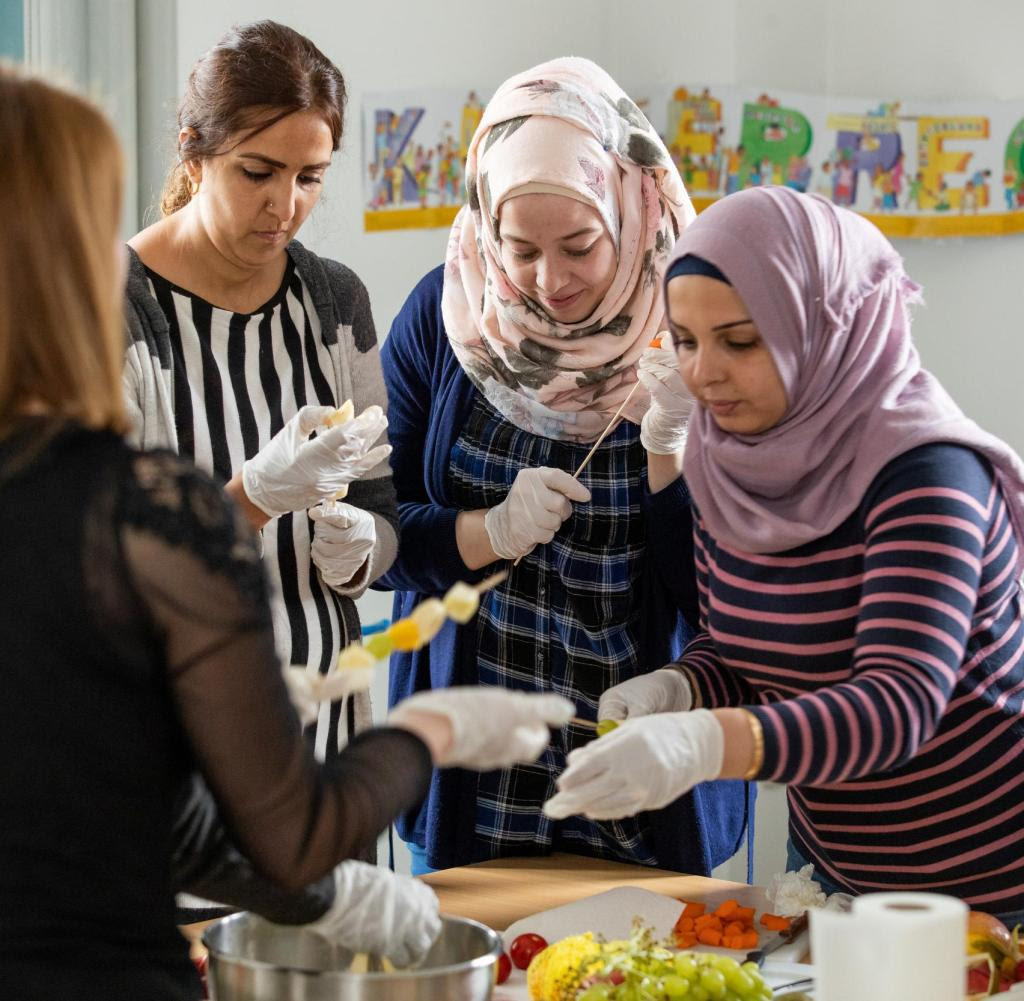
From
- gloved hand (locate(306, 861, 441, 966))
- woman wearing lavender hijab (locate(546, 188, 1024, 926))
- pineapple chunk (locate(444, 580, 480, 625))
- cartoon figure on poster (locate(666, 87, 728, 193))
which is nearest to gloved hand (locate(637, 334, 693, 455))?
woman wearing lavender hijab (locate(546, 188, 1024, 926))

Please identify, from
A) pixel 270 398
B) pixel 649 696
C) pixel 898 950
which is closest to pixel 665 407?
pixel 649 696

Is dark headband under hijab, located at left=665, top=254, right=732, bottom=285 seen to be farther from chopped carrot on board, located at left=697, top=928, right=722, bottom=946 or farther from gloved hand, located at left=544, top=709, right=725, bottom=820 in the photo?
chopped carrot on board, located at left=697, top=928, right=722, bottom=946

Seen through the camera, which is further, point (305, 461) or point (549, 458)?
point (549, 458)

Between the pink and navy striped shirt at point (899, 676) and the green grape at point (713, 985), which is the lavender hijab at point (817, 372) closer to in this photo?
the pink and navy striped shirt at point (899, 676)

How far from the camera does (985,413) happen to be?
3.23 m

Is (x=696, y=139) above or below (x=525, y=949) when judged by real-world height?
above

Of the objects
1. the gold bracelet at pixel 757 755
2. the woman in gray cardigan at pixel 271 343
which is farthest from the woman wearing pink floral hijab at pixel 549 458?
the gold bracelet at pixel 757 755

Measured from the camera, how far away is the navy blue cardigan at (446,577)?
1.97m

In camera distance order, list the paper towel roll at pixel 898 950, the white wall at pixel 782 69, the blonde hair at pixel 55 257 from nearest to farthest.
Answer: the blonde hair at pixel 55 257, the paper towel roll at pixel 898 950, the white wall at pixel 782 69

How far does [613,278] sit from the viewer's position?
2107 millimetres

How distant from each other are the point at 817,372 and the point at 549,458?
0.59 meters

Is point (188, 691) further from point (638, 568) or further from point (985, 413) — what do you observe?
point (985, 413)

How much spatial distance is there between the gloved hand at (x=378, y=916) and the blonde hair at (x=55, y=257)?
442 millimetres

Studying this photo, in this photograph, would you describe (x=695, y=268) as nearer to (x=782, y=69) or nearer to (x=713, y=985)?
(x=713, y=985)
